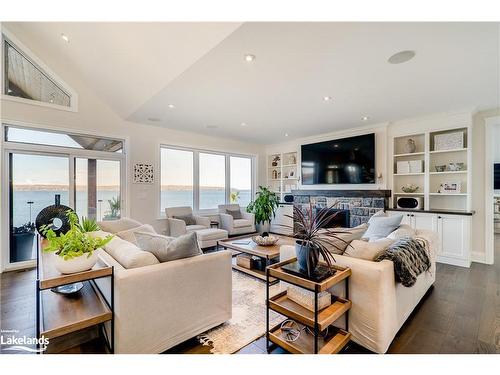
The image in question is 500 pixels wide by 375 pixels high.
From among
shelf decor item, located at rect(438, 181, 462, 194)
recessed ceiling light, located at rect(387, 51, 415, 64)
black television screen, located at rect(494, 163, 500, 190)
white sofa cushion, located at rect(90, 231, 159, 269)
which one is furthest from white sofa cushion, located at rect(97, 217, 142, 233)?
black television screen, located at rect(494, 163, 500, 190)

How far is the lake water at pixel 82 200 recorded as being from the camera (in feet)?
11.9

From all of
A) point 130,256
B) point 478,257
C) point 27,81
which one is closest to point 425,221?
point 478,257

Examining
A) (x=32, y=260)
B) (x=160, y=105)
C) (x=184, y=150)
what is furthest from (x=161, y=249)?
(x=184, y=150)

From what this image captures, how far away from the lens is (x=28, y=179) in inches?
144

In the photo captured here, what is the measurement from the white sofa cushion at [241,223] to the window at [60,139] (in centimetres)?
280

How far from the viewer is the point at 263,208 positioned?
610 centimetres

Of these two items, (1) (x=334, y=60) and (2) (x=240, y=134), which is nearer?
(1) (x=334, y=60)

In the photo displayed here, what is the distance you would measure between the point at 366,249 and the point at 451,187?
3347 millimetres

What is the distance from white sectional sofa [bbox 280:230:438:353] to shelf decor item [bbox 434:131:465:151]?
3.41 metres

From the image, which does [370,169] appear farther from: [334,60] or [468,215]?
[334,60]

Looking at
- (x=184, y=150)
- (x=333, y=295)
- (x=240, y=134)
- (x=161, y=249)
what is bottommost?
(x=333, y=295)

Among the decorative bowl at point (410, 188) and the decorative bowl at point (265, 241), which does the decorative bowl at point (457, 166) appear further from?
the decorative bowl at point (265, 241)
